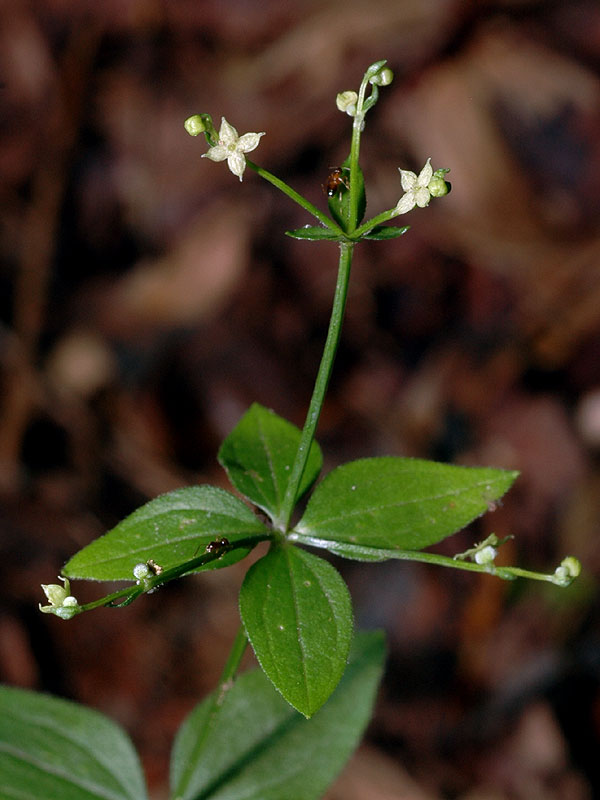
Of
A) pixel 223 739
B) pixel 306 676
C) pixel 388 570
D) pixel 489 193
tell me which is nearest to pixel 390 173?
pixel 489 193

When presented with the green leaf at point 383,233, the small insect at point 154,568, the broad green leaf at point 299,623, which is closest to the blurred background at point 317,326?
the broad green leaf at point 299,623

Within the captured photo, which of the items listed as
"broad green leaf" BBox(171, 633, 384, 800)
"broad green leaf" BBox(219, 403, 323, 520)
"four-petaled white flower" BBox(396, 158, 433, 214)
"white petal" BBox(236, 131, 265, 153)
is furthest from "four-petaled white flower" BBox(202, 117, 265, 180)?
"broad green leaf" BBox(171, 633, 384, 800)

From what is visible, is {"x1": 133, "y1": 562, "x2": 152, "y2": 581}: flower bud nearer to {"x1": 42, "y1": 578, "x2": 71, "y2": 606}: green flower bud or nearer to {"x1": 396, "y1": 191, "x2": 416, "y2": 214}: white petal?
{"x1": 42, "y1": 578, "x2": 71, "y2": 606}: green flower bud

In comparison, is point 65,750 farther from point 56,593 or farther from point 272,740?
point 56,593

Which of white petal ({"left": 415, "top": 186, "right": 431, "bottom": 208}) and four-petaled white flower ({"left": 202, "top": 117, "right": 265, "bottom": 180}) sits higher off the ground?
four-petaled white flower ({"left": 202, "top": 117, "right": 265, "bottom": 180})

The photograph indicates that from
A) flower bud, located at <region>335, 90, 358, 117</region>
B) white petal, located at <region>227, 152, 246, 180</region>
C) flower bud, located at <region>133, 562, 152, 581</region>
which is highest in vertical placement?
flower bud, located at <region>335, 90, 358, 117</region>

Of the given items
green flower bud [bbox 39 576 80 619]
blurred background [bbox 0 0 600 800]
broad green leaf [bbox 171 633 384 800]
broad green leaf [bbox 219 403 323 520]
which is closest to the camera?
green flower bud [bbox 39 576 80 619]

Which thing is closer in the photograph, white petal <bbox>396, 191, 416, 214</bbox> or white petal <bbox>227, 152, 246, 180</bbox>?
white petal <bbox>396, 191, 416, 214</bbox>

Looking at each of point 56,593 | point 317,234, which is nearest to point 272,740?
point 56,593

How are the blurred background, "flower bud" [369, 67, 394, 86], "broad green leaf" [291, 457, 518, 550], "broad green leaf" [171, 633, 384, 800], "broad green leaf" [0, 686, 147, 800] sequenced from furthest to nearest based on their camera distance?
the blurred background < "broad green leaf" [171, 633, 384, 800] < "broad green leaf" [0, 686, 147, 800] < "broad green leaf" [291, 457, 518, 550] < "flower bud" [369, 67, 394, 86]
